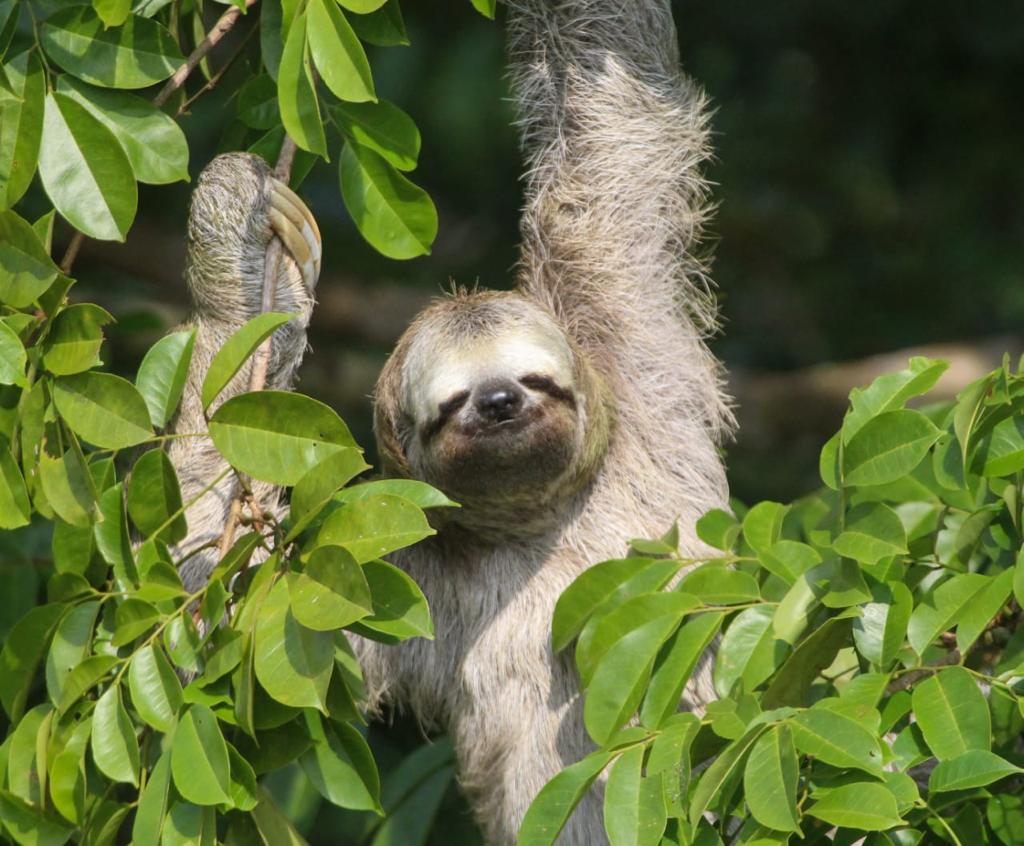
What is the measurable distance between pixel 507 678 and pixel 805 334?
6591 millimetres

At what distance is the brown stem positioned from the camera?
427cm

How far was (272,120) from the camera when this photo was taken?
5.66m

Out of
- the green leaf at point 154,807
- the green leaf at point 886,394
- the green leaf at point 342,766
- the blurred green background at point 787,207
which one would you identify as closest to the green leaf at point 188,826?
the green leaf at point 154,807

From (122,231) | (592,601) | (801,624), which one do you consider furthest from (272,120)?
(801,624)

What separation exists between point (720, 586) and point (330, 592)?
124 cm

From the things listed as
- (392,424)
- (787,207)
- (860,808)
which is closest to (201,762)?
(860,808)

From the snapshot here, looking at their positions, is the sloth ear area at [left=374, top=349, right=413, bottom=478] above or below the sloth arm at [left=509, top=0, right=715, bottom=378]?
below

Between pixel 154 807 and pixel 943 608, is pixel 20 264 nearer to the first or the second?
pixel 154 807

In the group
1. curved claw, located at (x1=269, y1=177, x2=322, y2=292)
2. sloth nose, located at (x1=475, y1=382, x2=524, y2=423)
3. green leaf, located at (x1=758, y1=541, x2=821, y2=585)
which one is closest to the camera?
green leaf, located at (x1=758, y1=541, x2=821, y2=585)

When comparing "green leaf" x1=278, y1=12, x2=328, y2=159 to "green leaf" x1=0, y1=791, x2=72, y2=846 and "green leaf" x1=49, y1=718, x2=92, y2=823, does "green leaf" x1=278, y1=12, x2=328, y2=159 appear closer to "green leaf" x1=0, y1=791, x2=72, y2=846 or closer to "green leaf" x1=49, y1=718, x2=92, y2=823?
"green leaf" x1=49, y1=718, x2=92, y2=823

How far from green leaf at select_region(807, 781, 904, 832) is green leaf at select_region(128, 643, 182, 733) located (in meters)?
1.73

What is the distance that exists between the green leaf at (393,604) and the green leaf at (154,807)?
66 centimetres

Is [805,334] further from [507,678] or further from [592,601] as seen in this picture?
[592,601]

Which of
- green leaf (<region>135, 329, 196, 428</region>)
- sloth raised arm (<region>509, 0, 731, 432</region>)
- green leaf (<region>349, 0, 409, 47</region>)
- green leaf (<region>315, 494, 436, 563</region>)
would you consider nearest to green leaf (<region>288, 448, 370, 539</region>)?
green leaf (<region>315, 494, 436, 563</region>)
